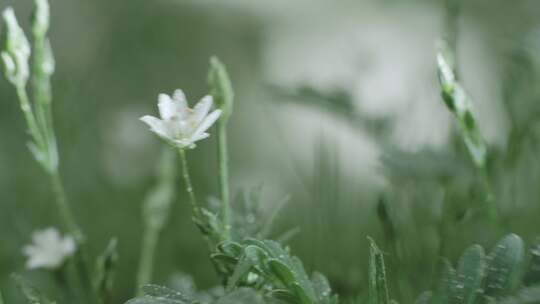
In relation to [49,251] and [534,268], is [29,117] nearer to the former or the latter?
[49,251]

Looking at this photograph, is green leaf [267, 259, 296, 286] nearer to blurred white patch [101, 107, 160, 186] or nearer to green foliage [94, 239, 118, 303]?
green foliage [94, 239, 118, 303]

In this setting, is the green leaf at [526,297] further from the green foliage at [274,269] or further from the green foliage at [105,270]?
the green foliage at [105,270]

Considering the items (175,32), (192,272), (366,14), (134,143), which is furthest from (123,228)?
(366,14)

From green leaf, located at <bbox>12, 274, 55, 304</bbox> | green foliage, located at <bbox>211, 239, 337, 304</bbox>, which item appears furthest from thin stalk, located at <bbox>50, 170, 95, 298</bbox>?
green foliage, located at <bbox>211, 239, 337, 304</bbox>

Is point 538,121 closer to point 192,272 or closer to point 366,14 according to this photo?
point 192,272

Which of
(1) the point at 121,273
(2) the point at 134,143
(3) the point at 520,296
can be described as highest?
(3) the point at 520,296

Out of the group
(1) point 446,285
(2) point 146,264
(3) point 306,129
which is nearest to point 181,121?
(1) point 446,285

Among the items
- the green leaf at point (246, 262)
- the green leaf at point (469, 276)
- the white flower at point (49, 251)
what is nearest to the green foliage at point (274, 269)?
the green leaf at point (246, 262)
